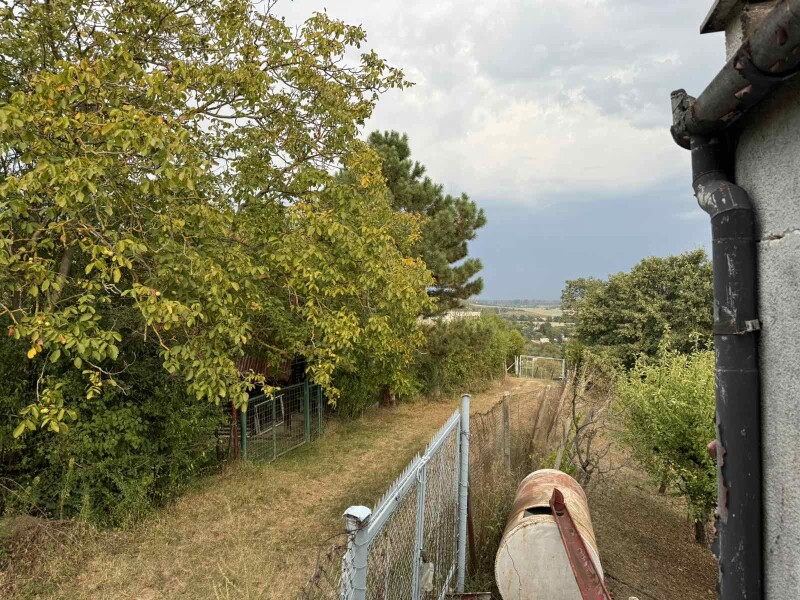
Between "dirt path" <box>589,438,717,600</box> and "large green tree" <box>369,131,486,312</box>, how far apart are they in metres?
7.36

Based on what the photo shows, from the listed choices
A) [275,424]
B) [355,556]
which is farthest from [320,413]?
[355,556]

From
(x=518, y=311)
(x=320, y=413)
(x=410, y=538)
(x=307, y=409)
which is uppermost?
(x=518, y=311)

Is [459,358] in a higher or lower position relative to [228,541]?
higher

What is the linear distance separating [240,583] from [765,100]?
6016mm

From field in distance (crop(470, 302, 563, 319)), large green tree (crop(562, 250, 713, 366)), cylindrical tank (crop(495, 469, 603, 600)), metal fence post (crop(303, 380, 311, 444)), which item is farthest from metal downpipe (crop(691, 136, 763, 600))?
large green tree (crop(562, 250, 713, 366))

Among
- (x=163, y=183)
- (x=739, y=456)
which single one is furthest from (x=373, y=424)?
(x=739, y=456)

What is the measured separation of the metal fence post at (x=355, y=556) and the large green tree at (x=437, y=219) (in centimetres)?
A: 1178

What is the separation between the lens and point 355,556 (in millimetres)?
2025

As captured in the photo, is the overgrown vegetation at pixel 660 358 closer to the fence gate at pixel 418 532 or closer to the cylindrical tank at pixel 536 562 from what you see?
the cylindrical tank at pixel 536 562

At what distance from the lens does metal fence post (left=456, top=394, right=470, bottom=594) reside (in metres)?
4.43

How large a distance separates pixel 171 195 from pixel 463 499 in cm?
441

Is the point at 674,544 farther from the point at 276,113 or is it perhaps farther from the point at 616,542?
the point at 276,113

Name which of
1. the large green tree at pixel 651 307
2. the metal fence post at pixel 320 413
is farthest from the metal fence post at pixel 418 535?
the large green tree at pixel 651 307

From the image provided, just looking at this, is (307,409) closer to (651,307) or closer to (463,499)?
(463,499)
